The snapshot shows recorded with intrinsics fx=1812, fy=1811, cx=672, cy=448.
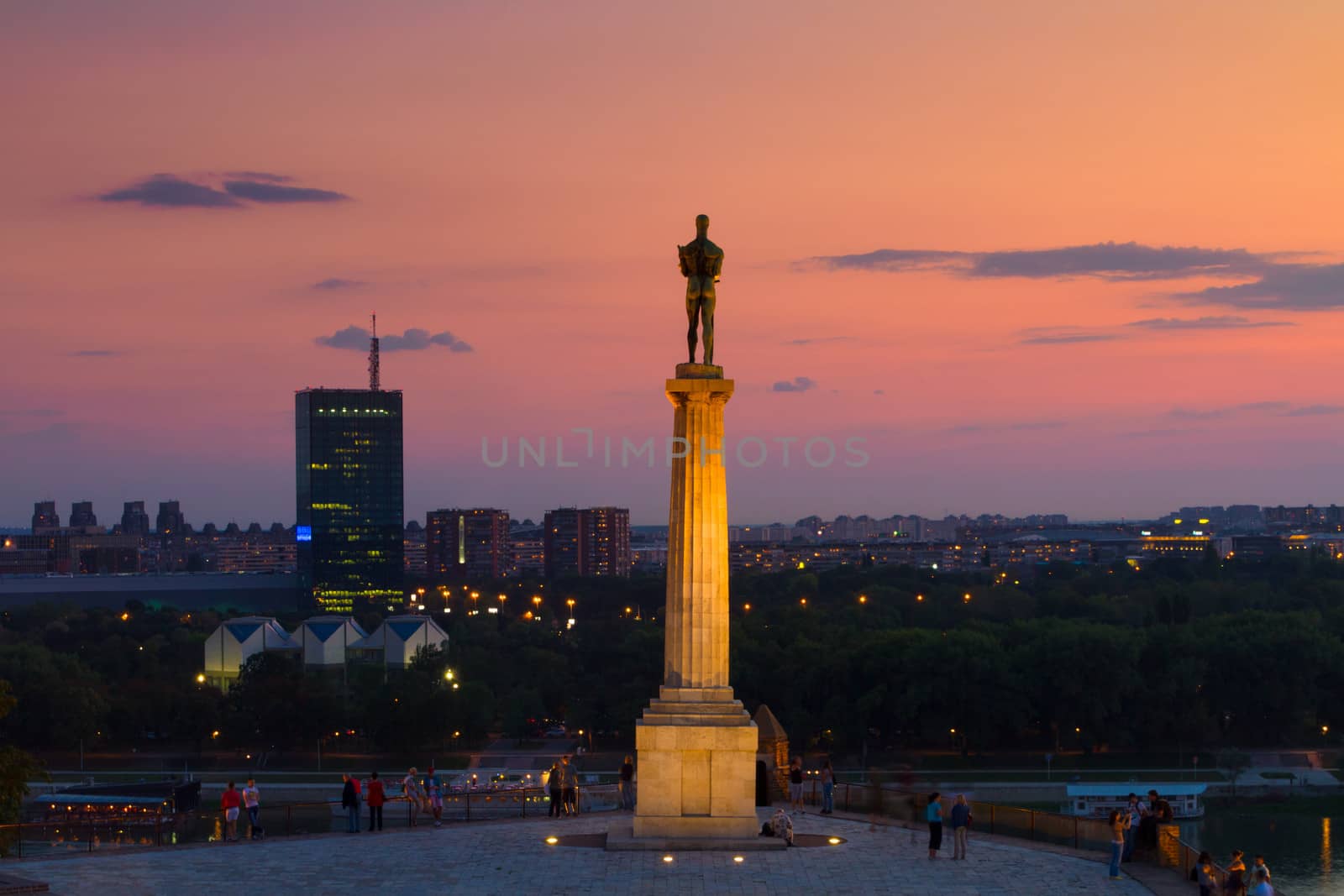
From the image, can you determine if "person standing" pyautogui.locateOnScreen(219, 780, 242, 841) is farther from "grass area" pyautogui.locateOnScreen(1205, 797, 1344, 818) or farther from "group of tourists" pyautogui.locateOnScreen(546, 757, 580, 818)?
"grass area" pyautogui.locateOnScreen(1205, 797, 1344, 818)

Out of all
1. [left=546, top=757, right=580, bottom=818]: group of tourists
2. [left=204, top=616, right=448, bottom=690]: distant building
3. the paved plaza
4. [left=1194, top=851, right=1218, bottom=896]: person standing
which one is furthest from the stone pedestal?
[left=204, top=616, right=448, bottom=690]: distant building

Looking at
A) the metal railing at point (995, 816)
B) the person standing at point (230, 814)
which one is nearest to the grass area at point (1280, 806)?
the metal railing at point (995, 816)

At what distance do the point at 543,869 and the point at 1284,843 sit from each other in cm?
3984

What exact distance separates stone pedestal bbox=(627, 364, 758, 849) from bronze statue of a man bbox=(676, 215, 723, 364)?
71 centimetres

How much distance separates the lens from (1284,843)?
6184 cm

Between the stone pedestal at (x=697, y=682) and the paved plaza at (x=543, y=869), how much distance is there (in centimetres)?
102

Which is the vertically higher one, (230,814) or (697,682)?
(697,682)

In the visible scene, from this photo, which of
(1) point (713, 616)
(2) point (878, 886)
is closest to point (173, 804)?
(1) point (713, 616)

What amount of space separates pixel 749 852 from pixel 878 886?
344 centimetres

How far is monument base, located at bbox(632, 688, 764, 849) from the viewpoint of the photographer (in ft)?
105

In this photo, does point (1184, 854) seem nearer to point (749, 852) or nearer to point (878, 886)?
point (878, 886)

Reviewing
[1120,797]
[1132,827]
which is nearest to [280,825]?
[1132,827]

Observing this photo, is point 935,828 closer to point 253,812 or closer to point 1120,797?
point 253,812

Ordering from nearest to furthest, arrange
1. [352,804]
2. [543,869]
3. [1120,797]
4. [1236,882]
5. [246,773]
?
1. [1236,882]
2. [543,869]
3. [352,804]
4. [1120,797]
5. [246,773]
